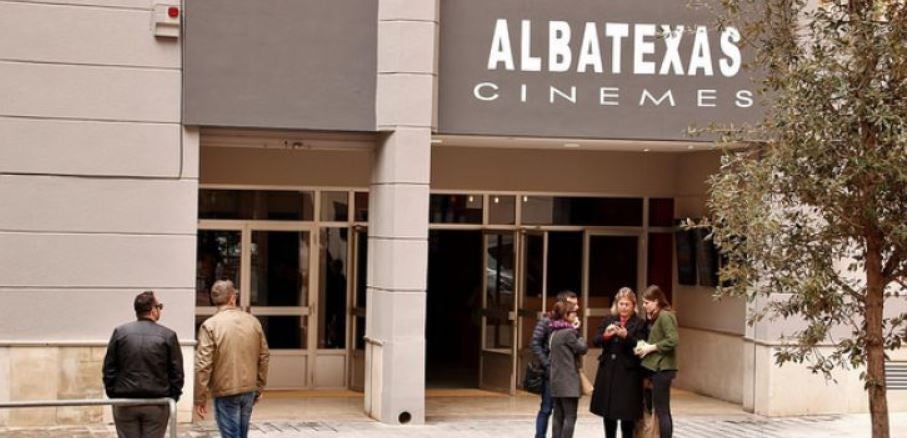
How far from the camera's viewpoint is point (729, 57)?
54.5ft

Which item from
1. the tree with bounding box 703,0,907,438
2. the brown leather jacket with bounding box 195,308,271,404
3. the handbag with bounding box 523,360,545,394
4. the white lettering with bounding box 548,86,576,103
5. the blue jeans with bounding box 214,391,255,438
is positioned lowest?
the blue jeans with bounding box 214,391,255,438

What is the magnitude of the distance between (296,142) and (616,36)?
3933mm

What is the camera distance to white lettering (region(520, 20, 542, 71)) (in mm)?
16156

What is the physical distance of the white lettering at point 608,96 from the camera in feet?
53.7

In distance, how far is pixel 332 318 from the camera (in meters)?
19.2

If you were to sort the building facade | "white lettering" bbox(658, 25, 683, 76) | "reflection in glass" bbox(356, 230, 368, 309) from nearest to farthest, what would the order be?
the building facade
"white lettering" bbox(658, 25, 683, 76)
"reflection in glass" bbox(356, 230, 368, 309)

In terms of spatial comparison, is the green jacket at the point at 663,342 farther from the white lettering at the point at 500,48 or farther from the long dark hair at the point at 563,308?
the white lettering at the point at 500,48

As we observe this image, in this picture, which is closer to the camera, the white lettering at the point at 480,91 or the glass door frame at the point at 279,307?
the white lettering at the point at 480,91

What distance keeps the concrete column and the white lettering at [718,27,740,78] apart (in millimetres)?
3470

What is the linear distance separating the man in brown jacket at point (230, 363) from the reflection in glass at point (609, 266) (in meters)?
9.10

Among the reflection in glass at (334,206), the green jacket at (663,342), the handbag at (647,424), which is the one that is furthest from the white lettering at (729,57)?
the reflection in glass at (334,206)

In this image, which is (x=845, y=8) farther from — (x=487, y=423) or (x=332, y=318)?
(x=332, y=318)

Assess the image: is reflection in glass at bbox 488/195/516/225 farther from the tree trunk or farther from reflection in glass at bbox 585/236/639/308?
the tree trunk

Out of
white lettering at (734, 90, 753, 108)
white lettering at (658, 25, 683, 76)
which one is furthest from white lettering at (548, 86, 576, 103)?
white lettering at (734, 90, 753, 108)
